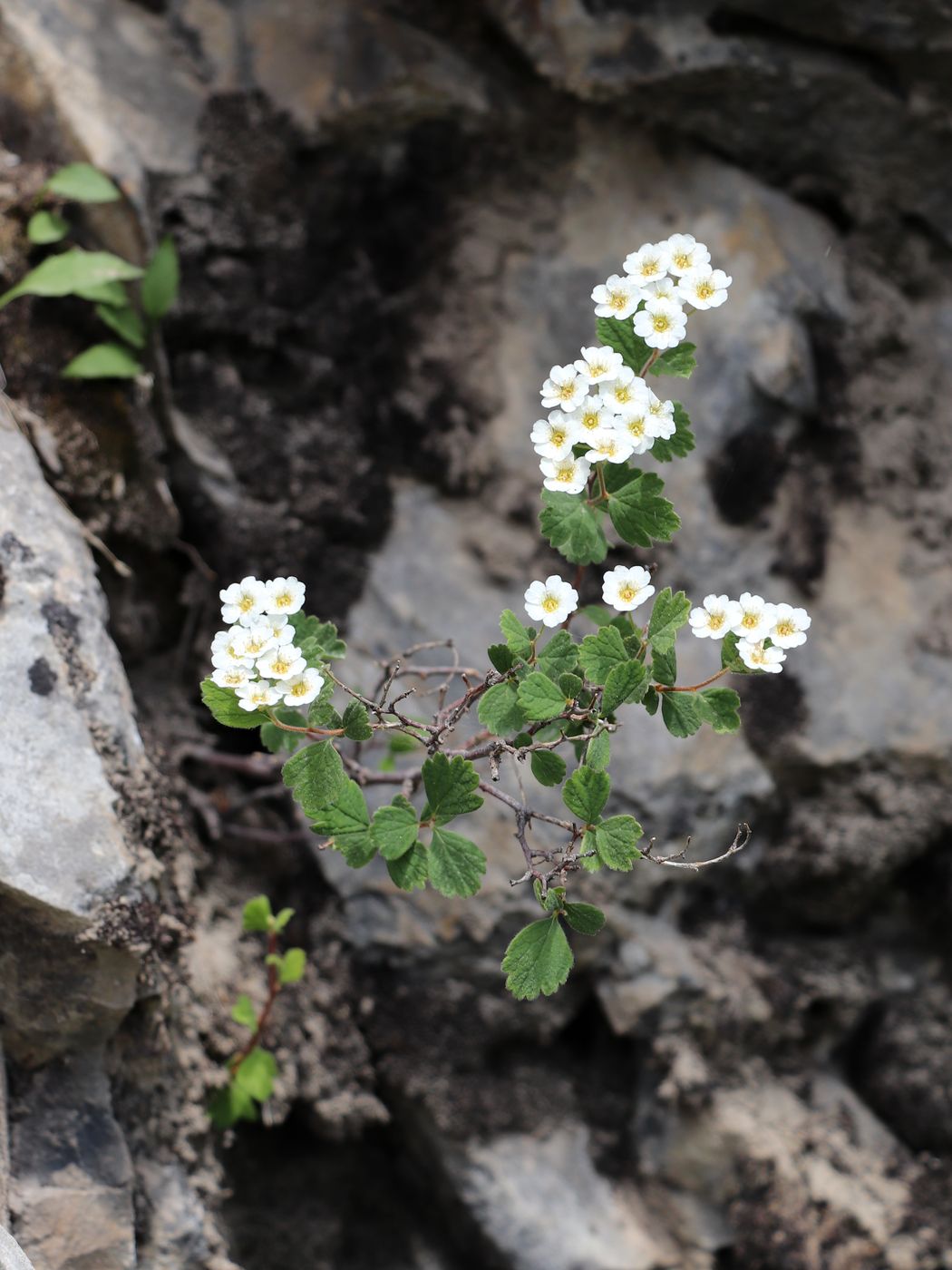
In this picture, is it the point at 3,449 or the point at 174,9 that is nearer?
the point at 3,449

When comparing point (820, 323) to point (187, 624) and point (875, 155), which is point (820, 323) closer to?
point (875, 155)

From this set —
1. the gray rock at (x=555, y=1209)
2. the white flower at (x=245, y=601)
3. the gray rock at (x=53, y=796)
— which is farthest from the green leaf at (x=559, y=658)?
the gray rock at (x=555, y=1209)

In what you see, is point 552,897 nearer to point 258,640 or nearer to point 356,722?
point 356,722

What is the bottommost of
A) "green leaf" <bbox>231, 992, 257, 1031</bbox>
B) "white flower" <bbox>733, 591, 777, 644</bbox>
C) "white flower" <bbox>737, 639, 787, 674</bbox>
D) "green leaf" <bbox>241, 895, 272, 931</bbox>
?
"green leaf" <bbox>231, 992, 257, 1031</bbox>

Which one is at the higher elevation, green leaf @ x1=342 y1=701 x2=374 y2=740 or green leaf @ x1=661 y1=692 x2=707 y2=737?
green leaf @ x1=661 y1=692 x2=707 y2=737

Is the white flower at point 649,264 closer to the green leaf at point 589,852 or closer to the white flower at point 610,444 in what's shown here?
the white flower at point 610,444

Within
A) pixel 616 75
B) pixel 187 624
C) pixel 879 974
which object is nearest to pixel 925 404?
pixel 616 75

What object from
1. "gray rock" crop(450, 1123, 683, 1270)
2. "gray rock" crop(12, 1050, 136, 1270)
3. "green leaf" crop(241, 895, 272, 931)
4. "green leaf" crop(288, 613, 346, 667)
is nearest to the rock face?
"gray rock" crop(450, 1123, 683, 1270)

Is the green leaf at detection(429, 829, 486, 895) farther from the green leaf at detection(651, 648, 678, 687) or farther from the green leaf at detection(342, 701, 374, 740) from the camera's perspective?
the green leaf at detection(651, 648, 678, 687)
